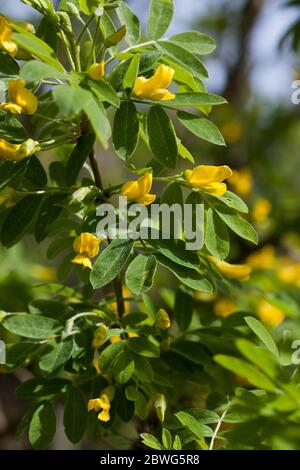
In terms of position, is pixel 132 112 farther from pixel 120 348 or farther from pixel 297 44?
pixel 297 44

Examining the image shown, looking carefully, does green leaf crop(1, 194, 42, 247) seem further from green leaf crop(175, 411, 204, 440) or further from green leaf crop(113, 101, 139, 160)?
green leaf crop(175, 411, 204, 440)

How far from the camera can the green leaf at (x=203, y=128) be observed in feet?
2.66

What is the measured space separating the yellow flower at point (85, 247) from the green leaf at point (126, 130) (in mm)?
107

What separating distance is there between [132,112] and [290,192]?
1.60m

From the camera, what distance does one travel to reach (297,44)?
156 centimetres

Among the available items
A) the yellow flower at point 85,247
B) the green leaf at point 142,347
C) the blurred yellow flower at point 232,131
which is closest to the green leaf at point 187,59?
the yellow flower at point 85,247

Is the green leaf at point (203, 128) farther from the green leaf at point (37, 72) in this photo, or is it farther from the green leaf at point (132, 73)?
the green leaf at point (37, 72)

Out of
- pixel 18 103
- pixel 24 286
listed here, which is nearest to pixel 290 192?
pixel 24 286

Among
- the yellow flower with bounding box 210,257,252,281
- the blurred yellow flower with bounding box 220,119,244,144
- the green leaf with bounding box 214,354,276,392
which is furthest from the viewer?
the blurred yellow flower with bounding box 220,119,244,144

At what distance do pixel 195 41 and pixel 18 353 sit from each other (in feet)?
1.63

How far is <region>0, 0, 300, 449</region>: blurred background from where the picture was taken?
150 centimetres

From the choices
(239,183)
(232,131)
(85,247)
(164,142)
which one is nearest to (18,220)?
(85,247)

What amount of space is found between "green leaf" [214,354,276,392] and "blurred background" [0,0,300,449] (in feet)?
1.62

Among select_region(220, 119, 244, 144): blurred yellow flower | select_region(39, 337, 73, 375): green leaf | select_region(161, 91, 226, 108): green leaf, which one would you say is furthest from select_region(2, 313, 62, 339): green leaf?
select_region(220, 119, 244, 144): blurred yellow flower
